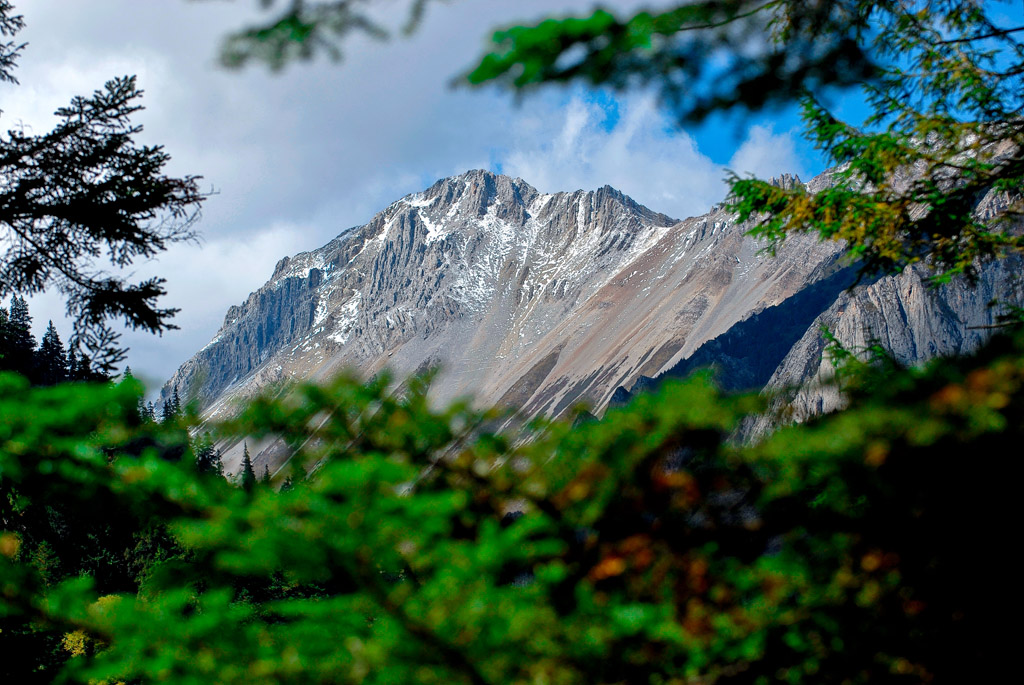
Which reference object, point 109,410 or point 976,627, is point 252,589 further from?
point 976,627

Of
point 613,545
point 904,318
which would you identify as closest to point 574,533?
point 613,545

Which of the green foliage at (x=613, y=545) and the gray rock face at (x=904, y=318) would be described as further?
the gray rock face at (x=904, y=318)

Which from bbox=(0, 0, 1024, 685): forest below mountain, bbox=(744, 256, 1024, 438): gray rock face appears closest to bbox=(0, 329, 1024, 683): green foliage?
bbox=(0, 0, 1024, 685): forest below mountain

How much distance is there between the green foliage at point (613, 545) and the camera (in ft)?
4.74

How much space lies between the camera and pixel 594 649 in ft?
5.11

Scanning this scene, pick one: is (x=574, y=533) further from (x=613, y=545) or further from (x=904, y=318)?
(x=904, y=318)

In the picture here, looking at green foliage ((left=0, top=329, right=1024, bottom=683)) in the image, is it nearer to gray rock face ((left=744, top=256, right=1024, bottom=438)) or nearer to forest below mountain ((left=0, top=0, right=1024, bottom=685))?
forest below mountain ((left=0, top=0, right=1024, bottom=685))

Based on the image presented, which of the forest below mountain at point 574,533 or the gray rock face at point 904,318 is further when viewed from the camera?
the gray rock face at point 904,318

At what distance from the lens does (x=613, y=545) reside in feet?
5.23

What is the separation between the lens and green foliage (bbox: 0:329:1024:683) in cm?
144

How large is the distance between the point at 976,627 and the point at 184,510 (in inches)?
84.8

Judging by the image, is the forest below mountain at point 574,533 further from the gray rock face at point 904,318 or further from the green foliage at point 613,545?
the gray rock face at point 904,318

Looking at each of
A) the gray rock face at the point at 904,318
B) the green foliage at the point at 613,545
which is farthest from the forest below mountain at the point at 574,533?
the gray rock face at the point at 904,318

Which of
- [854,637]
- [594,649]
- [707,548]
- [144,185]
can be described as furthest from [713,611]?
[144,185]
